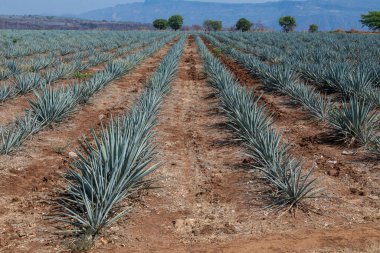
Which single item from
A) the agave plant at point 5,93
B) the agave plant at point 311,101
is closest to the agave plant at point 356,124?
the agave plant at point 311,101

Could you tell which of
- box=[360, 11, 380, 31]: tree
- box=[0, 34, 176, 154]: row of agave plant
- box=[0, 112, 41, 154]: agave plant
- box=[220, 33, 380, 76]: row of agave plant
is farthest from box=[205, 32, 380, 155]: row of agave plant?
box=[360, 11, 380, 31]: tree

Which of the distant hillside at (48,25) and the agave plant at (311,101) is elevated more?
the distant hillside at (48,25)

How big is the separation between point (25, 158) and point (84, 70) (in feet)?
29.1

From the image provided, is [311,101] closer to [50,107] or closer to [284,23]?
[50,107]

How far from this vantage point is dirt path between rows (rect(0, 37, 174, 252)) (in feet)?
9.82

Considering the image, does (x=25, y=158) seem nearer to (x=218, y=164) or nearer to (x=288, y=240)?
(x=218, y=164)

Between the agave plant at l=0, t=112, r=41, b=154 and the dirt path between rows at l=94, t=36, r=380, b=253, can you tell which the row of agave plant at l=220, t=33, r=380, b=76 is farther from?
the agave plant at l=0, t=112, r=41, b=154

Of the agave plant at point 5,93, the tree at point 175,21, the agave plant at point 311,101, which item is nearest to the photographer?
the agave plant at point 311,101

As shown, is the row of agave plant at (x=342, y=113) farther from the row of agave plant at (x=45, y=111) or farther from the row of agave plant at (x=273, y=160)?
the row of agave plant at (x=45, y=111)

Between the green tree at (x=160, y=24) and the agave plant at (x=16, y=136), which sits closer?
the agave plant at (x=16, y=136)

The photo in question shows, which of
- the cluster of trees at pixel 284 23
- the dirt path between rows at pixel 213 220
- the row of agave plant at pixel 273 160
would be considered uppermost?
the cluster of trees at pixel 284 23

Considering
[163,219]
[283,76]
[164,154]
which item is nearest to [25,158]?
[164,154]

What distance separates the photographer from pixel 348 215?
341 cm

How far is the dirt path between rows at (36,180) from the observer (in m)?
A: 2.99
